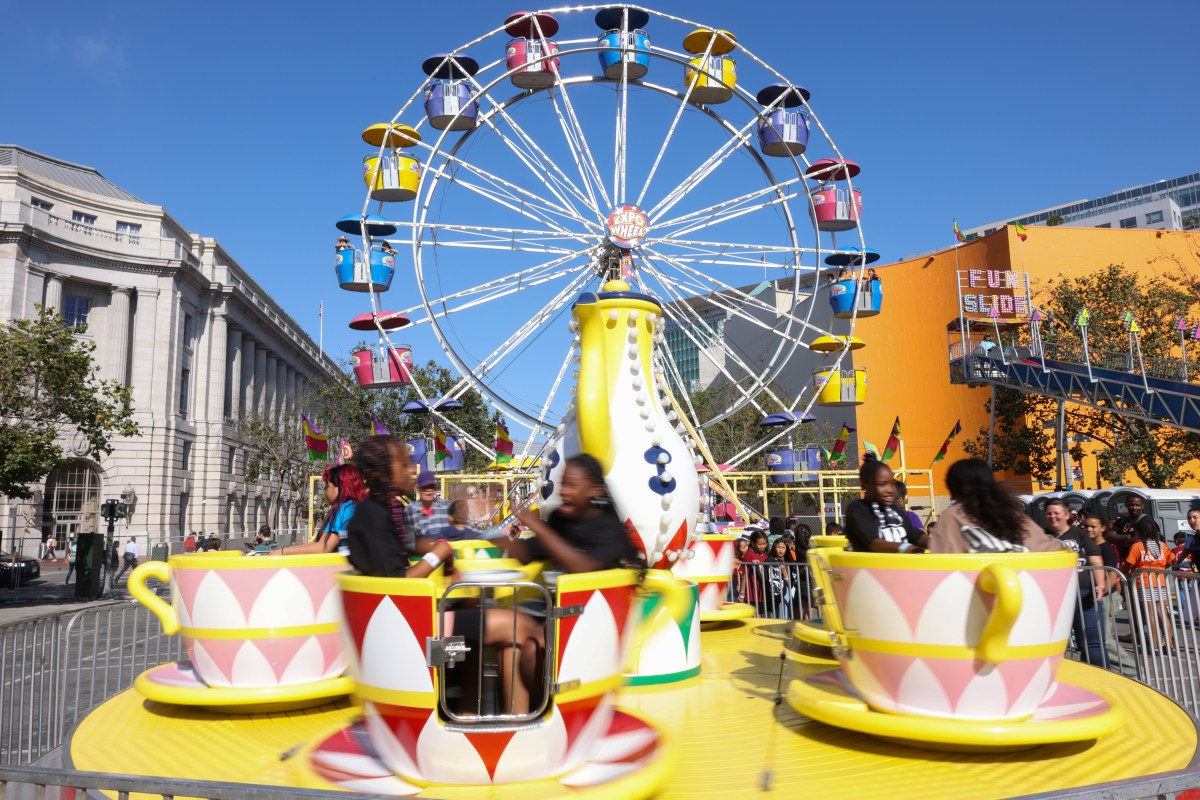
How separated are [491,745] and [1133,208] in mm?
99991

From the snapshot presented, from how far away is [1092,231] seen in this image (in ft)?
125

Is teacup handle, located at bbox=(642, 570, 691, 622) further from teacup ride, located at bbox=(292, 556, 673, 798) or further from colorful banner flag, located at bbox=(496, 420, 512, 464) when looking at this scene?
colorful banner flag, located at bbox=(496, 420, 512, 464)

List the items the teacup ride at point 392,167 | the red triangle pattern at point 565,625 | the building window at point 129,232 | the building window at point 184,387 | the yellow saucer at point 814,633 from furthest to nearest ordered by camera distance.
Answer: the building window at point 184,387, the building window at point 129,232, the teacup ride at point 392,167, the yellow saucer at point 814,633, the red triangle pattern at point 565,625

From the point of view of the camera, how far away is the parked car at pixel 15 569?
21.9 meters

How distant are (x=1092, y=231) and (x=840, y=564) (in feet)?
135

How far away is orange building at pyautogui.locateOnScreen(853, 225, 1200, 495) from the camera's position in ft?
123

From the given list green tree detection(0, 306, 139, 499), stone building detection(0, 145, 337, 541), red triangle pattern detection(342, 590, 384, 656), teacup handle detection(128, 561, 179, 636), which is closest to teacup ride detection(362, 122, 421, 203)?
green tree detection(0, 306, 139, 499)

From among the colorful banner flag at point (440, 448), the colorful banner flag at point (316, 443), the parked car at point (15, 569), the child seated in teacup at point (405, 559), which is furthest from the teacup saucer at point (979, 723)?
the parked car at point (15, 569)

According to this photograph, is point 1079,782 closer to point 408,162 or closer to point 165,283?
point 408,162

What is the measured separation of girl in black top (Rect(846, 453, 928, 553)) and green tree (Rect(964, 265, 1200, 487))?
88.3ft

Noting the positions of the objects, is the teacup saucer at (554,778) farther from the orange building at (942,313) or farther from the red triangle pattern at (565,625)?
the orange building at (942,313)

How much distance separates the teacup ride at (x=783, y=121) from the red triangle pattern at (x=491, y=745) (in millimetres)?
15423

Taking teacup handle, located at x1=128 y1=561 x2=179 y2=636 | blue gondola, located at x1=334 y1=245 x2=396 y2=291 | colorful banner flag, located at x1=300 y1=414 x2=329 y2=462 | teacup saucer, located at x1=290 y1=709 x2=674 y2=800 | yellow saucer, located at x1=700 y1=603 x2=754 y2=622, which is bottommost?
teacup saucer, located at x1=290 y1=709 x2=674 y2=800

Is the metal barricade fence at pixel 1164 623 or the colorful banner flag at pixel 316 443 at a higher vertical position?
the colorful banner flag at pixel 316 443
